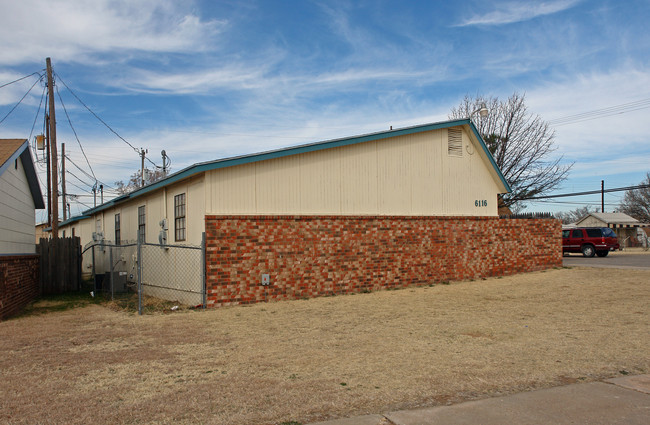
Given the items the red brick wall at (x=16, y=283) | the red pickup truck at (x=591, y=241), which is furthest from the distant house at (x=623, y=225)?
the red brick wall at (x=16, y=283)

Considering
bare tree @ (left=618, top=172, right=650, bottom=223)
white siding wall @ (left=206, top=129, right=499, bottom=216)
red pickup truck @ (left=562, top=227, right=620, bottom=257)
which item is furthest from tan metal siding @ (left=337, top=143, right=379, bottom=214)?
bare tree @ (left=618, top=172, right=650, bottom=223)

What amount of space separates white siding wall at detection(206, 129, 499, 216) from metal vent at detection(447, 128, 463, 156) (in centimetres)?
15

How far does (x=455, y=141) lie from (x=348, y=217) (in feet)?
15.7

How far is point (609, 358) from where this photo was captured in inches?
248

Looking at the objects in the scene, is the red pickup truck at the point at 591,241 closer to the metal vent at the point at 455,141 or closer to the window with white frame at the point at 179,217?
the metal vent at the point at 455,141

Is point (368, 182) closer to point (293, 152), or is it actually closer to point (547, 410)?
point (293, 152)

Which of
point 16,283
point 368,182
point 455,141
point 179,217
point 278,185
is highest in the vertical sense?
point 455,141

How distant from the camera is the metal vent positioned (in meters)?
15.3

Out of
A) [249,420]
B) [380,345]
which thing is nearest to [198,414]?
[249,420]

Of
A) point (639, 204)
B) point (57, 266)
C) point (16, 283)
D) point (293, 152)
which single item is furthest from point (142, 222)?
point (639, 204)

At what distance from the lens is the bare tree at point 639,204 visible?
63125 mm

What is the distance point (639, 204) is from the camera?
A: 64812 millimetres

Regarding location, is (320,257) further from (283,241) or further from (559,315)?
(559,315)

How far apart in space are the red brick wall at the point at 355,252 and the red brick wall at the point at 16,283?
4066 mm
